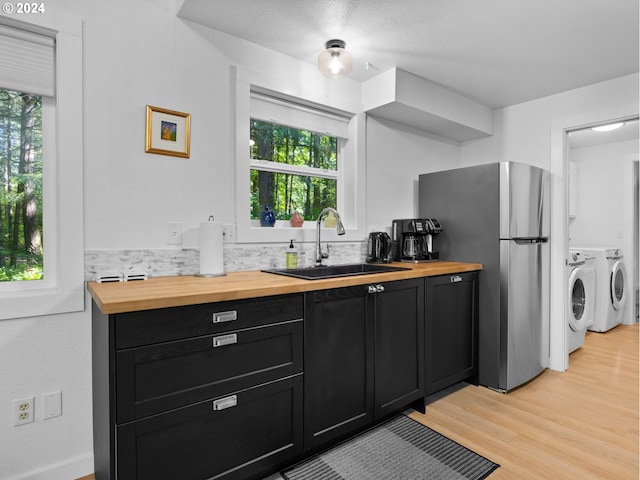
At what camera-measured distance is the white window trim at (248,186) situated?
227cm

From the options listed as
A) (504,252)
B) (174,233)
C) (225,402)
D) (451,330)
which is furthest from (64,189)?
(504,252)

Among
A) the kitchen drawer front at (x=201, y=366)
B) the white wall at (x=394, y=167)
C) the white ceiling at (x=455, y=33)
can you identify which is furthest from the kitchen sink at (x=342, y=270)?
the white ceiling at (x=455, y=33)

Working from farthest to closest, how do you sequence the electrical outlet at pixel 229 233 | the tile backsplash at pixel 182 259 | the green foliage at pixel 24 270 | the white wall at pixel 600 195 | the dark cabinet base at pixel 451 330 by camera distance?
1. the white wall at pixel 600 195
2. the dark cabinet base at pixel 451 330
3. the electrical outlet at pixel 229 233
4. the tile backsplash at pixel 182 259
5. the green foliage at pixel 24 270

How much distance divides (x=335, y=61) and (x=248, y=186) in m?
0.92

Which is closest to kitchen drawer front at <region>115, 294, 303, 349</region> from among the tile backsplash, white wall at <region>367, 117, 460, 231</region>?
the tile backsplash

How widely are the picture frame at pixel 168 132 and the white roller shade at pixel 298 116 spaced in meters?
0.52

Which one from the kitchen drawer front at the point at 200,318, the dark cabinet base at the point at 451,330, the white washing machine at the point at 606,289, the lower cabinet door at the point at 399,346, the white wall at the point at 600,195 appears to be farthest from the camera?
the white wall at the point at 600,195

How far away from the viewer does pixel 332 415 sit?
188 centimetres

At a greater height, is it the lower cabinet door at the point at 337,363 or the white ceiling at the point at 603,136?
the white ceiling at the point at 603,136

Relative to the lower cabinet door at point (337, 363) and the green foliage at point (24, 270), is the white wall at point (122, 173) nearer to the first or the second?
the green foliage at point (24, 270)

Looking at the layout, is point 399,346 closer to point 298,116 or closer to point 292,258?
point 292,258

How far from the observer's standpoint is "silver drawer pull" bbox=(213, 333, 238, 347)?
148 centimetres

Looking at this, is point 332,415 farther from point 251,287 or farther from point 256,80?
point 256,80

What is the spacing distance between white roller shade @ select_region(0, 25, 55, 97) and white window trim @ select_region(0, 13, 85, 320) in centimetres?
5
